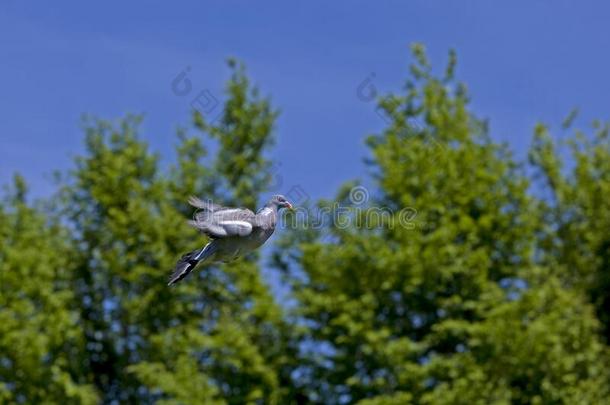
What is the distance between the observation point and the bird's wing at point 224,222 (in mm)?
10484

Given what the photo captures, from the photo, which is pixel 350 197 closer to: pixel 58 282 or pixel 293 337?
pixel 293 337

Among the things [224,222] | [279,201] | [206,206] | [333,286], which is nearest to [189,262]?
[224,222]

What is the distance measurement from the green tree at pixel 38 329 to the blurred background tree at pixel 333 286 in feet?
0.26

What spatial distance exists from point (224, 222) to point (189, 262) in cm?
50

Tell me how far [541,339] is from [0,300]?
63.8ft

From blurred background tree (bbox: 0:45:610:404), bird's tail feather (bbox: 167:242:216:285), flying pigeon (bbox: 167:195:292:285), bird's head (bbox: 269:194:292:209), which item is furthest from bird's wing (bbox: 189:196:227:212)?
blurred background tree (bbox: 0:45:610:404)

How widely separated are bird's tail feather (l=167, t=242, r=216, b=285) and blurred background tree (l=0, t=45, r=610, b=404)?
84.7 feet

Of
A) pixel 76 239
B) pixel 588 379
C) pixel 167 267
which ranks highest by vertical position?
pixel 76 239

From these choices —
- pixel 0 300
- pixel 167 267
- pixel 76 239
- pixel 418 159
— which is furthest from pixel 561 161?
pixel 0 300

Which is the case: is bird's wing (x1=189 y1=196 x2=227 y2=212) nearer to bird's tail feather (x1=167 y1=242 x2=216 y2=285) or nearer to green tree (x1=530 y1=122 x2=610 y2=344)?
bird's tail feather (x1=167 y1=242 x2=216 y2=285)

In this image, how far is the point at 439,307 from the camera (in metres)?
40.4

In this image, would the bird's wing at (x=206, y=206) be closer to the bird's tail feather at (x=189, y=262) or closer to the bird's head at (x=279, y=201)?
the bird's tail feather at (x=189, y=262)

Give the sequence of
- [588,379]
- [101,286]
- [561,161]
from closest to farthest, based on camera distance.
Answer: [588,379] → [101,286] → [561,161]

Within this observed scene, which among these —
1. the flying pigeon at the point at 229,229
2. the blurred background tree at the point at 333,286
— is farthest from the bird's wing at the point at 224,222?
the blurred background tree at the point at 333,286
